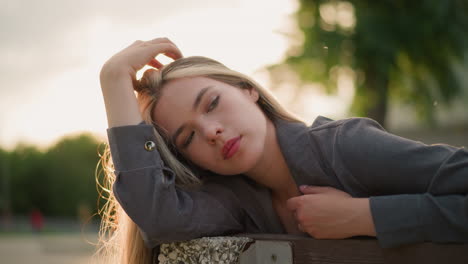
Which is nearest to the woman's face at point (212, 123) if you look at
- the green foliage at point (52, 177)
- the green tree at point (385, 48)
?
the green tree at point (385, 48)

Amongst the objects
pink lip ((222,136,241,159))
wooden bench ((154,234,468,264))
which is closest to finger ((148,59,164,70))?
pink lip ((222,136,241,159))

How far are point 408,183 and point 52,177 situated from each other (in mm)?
41943

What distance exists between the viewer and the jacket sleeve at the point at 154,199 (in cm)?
188

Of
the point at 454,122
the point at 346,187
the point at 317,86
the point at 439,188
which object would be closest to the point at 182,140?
the point at 346,187

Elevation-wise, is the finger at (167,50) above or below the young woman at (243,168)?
above

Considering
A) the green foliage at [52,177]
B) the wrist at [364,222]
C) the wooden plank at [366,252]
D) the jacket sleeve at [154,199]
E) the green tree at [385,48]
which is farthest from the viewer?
the green foliage at [52,177]

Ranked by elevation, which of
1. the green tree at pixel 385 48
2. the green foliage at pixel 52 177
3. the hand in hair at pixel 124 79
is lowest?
the green foliage at pixel 52 177

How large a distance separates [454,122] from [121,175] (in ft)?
49.0

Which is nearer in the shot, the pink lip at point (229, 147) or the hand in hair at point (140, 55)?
the pink lip at point (229, 147)

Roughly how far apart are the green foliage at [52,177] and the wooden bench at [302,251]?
3927 centimetres

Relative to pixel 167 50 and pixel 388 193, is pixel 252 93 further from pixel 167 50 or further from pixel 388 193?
pixel 388 193

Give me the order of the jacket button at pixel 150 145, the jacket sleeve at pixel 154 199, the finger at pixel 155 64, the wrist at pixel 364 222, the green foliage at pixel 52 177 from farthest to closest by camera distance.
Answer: the green foliage at pixel 52 177, the finger at pixel 155 64, the jacket button at pixel 150 145, the jacket sleeve at pixel 154 199, the wrist at pixel 364 222

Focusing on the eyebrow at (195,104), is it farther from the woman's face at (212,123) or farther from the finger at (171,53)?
the finger at (171,53)

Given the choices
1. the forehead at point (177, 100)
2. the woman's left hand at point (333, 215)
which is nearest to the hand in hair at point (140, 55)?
the forehead at point (177, 100)
